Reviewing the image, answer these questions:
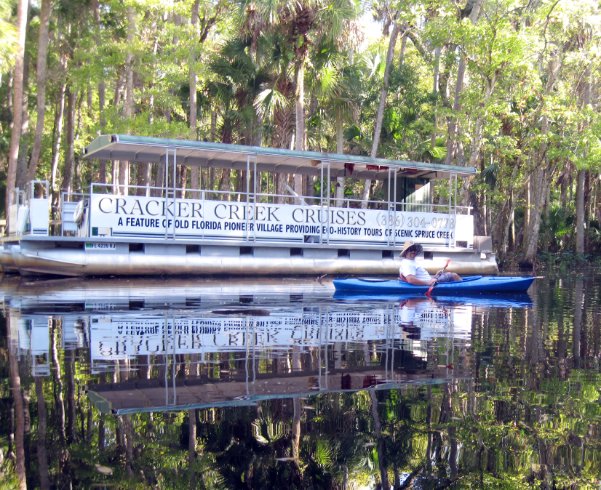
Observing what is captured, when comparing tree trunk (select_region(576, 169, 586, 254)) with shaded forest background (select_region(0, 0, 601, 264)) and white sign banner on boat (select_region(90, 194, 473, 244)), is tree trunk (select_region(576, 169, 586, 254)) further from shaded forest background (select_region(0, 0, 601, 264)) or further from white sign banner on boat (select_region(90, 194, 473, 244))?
white sign banner on boat (select_region(90, 194, 473, 244))

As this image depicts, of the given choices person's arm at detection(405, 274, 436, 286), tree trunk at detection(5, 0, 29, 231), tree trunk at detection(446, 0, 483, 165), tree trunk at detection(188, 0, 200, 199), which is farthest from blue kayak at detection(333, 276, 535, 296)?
tree trunk at detection(446, 0, 483, 165)

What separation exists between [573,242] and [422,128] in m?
16.9

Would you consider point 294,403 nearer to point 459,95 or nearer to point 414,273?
point 414,273

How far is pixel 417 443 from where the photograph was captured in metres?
4.45

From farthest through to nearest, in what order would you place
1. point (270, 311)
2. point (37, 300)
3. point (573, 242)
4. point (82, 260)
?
point (573, 242)
point (82, 260)
point (37, 300)
point (270, 311)

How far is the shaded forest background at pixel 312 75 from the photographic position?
1075 inches

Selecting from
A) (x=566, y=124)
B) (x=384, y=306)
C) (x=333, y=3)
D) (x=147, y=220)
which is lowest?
(x=384, y=306)

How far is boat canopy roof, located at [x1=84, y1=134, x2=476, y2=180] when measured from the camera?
21406 mm

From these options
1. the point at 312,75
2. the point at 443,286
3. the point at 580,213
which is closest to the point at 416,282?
the point at 443,286

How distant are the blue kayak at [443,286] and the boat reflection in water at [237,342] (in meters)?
0.96

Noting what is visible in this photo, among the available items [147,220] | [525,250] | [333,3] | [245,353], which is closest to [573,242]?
[525,250]

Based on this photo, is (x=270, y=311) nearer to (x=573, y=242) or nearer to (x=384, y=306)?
(x=384, y=306)

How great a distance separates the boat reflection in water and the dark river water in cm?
3

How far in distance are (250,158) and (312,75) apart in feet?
24.5
